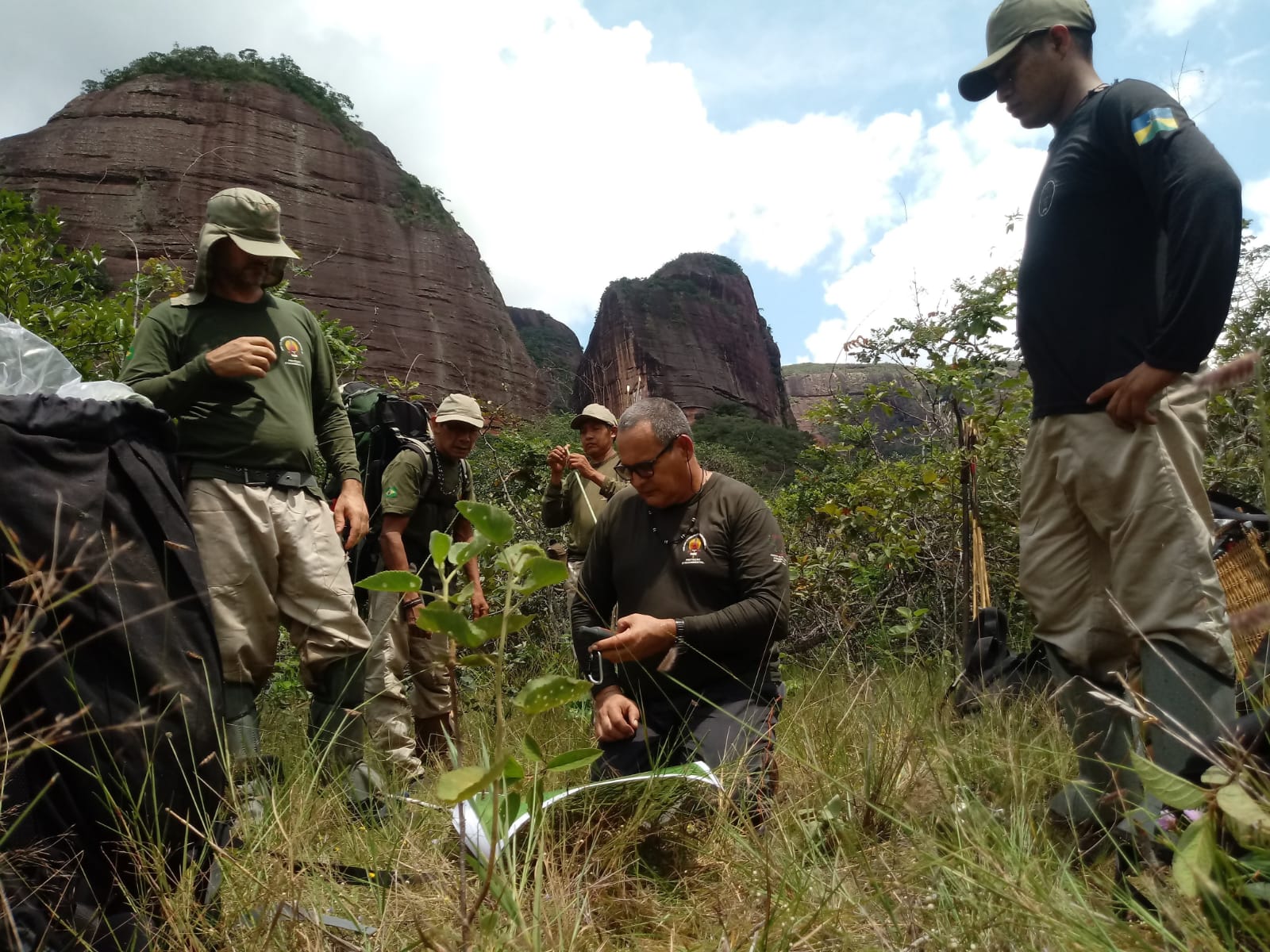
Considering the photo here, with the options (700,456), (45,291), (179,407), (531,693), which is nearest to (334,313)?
(700,456)

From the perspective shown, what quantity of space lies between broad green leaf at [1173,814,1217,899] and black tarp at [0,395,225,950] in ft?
4.73

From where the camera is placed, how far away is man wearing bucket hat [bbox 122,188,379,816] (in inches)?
100

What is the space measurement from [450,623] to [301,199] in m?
32.4

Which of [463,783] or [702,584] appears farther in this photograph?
[702,584]

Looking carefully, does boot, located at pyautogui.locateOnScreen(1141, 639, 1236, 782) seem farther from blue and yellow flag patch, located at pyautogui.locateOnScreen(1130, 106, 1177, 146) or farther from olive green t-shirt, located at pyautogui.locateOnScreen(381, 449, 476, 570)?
olive green t-shirt, located at pyautogui.locateOnScreen(381, 449, 476, 570)

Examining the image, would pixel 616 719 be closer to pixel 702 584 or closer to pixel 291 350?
pixel 702 584

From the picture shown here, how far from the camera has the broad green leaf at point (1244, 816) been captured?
87 centimetres

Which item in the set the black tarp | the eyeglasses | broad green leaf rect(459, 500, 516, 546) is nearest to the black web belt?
the black tarp

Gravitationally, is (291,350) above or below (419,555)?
above

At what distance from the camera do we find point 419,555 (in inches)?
162

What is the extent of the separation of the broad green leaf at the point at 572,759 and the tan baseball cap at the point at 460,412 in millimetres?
3115

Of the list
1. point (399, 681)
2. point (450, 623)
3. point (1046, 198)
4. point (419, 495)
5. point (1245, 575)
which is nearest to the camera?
point (450, 623)

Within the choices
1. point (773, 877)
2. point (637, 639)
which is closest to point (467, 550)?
point (773, 877)

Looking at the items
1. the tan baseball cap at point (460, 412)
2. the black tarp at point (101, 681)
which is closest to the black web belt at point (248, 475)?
the black tarp at point (101, 681)
